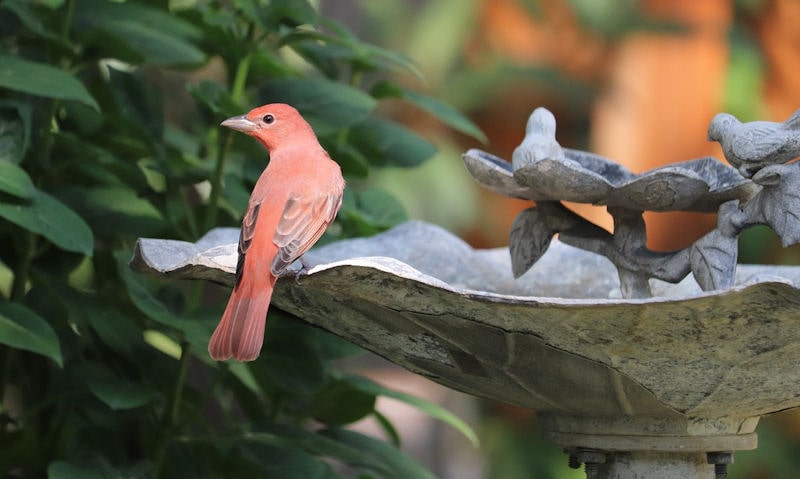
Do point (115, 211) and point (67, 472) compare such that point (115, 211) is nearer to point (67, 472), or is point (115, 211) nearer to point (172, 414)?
point (172, 414)

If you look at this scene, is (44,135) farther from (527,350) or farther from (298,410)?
(527,350)

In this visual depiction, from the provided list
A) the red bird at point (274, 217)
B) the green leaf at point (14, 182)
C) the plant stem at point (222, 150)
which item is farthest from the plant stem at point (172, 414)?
the red bird at point (274, 217)

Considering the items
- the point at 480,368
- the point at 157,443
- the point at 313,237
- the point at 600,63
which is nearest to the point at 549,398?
the point at 480,368

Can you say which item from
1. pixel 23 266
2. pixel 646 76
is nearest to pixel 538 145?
pixel 23 266

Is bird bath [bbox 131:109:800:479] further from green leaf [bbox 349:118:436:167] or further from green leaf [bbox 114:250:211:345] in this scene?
green leaf [bbox 349:118:436:167]

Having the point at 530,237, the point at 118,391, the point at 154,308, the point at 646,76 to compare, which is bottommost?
the point at 118,391

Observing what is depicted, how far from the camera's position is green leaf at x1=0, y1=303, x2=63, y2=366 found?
1.39m

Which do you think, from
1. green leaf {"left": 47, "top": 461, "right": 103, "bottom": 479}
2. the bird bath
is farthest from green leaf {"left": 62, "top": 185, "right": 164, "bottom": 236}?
green leaf {"left": 47, "top": 461, "right": 103, "bottom": 479}

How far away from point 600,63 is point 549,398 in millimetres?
3617

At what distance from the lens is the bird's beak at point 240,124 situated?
1288 mm

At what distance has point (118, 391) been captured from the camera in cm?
152

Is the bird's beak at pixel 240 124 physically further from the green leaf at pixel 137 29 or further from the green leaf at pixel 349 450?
the green leaf at pixel 349 450

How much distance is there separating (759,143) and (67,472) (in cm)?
97

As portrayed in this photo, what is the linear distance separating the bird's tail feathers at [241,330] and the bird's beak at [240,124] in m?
0.27
